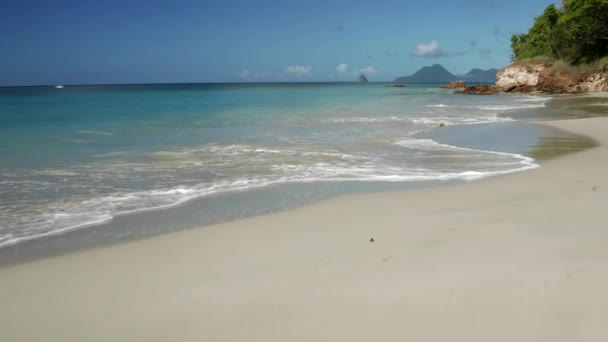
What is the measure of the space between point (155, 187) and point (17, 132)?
14163mm

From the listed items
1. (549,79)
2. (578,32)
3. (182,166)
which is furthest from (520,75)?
(182,166)

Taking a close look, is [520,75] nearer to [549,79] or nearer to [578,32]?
[549,79]

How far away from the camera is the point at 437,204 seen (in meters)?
6.02

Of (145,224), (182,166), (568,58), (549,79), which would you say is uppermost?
(568,58)

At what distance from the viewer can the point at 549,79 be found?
5184 cm

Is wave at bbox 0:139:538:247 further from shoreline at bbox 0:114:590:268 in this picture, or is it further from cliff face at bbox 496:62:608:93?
cliff face at bbox 496:62:608:93

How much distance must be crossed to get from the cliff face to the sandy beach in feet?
154

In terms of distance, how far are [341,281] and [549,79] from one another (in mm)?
57292

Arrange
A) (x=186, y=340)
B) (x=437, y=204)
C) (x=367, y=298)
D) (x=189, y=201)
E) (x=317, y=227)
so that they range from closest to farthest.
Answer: (x=186, y=340)
(x=367, y=298)
(x=317, y=227)
(x=437, y=204)
(x=189, y=201)

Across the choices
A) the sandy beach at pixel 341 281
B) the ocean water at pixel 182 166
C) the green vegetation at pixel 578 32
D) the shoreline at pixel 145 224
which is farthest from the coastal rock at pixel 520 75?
the sandy beach at pixel 341 281

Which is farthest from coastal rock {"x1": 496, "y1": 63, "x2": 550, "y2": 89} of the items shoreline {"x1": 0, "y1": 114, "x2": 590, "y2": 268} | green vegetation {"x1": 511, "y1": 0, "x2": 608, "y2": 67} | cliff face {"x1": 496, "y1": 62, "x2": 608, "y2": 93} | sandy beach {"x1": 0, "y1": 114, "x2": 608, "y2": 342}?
sandy beach {"x1": 0, "y1": 114, "x2": 608, "y2": 342}

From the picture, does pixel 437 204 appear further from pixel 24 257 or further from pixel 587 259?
pixel 24 257

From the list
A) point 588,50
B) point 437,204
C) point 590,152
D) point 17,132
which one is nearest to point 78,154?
point 17,132

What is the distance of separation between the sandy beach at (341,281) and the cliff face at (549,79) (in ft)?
154
